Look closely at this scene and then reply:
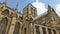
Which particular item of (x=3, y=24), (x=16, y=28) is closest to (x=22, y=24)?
(x=16, y=28)

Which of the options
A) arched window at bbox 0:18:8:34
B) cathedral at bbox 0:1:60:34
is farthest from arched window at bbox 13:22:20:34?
arched window at bbox 0:18:8:34

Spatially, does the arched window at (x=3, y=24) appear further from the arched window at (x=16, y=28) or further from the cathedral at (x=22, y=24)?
the arched window at (x=16, y=28)

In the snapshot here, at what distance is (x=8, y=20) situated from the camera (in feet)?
61.2

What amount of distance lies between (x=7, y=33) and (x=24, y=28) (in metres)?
4.06

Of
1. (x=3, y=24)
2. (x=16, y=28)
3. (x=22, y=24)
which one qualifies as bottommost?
(x=16, y=28)

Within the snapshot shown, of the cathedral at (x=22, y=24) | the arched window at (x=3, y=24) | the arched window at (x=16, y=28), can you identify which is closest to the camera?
the arched window at (x=3, y=24)

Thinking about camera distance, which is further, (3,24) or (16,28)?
(16,28)

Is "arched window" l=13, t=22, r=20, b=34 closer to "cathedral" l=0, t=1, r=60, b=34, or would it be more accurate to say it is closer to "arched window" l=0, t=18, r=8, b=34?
"cathedral" l=0, t=1, r=60, b=34

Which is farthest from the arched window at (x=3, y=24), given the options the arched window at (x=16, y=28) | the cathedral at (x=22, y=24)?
the arched window at (x=16, y=28)

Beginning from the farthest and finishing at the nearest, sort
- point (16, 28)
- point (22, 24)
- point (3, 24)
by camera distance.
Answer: point (22, 24) < point (16, 28) < point (3, 24)

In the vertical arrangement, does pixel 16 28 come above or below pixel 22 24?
below

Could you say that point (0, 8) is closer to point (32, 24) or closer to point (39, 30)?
point (32, 24)

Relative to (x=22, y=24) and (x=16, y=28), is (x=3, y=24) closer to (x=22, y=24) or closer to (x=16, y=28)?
(x=16, y=28)

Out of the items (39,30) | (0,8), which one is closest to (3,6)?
(0,8)
